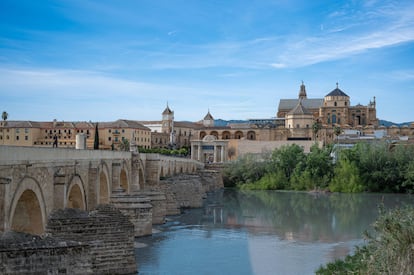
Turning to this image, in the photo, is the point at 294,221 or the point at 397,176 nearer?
the point at 294,221

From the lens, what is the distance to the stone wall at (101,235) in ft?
42.2

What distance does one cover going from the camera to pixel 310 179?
4597 cm

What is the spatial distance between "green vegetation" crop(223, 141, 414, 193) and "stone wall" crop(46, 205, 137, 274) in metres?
32.8

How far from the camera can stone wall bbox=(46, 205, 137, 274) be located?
1285 cm

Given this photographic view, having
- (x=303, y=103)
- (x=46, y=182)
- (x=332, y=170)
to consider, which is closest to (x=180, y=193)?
(x=46, y=182)

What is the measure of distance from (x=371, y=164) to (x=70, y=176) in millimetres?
34107

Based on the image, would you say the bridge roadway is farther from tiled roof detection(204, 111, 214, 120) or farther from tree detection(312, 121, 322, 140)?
tiled roof detection(204, 111, 214, 120)

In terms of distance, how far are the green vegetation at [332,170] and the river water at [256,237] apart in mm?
7978

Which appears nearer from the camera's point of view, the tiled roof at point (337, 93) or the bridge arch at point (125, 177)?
the bridge arch at point (125, 177)

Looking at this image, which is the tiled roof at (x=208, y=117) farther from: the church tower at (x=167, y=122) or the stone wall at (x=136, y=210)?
the stone wall at (x=136, y=210)

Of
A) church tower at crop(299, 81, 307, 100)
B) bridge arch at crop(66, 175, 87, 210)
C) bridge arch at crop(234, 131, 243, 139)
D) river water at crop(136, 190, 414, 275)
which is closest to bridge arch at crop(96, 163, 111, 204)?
river water at crop(136, 190, 414, 275)

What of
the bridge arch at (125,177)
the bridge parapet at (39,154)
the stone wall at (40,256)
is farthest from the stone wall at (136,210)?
the stone wall at (40,256)

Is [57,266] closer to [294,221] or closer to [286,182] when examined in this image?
[294,221]

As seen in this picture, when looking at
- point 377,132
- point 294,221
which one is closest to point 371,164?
point 294,221
